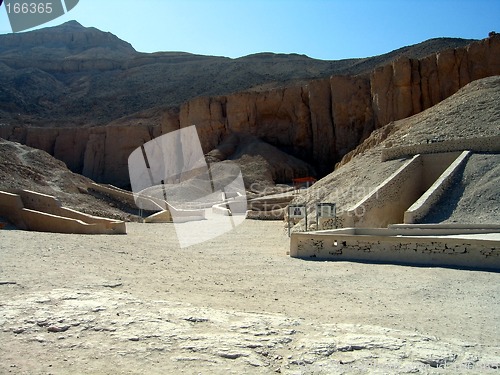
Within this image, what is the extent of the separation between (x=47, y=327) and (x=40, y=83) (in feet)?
280

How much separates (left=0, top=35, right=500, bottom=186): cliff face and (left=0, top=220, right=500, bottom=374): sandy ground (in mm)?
23820

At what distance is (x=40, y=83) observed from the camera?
81688 mm

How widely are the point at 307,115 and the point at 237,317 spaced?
36239mm

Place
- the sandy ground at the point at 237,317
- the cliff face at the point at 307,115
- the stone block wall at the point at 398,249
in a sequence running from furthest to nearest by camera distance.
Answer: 1. the cliff face at the point at 307,115
2. the stone block wall at the point at 398,249
3. the sandy ground at the point at 237,317

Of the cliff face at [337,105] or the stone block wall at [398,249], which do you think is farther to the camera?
the cliff face at [337,105]

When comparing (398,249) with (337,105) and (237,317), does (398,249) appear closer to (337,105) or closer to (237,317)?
(237,317)

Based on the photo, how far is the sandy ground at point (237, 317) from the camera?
4477mm

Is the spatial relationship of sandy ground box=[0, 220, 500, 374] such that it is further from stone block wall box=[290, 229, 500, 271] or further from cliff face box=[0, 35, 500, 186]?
cliff face box=[0, 35, 500, 186]

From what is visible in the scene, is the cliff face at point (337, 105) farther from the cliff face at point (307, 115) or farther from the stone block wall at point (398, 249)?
the stone block wall at point (398, 249)

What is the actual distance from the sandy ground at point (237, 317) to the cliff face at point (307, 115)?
78.2 ft

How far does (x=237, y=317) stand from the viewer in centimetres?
580

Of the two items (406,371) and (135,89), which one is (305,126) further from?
(135,89)

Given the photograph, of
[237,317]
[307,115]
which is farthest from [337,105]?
[237,317]

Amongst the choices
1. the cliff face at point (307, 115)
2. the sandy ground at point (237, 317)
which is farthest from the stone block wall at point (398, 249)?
the cliff face at point (307, 115)
